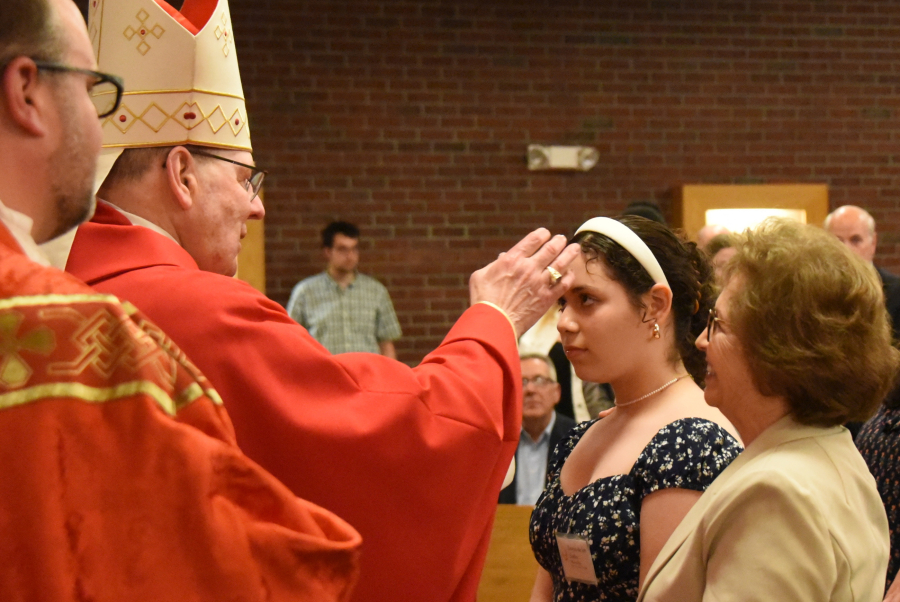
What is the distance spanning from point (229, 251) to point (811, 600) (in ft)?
3.36

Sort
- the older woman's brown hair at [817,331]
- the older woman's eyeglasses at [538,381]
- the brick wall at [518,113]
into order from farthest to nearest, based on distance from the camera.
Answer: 1. the brick wall at [518,113]
2. the older woman's eyeglasses at [538,381]
3. the older woman's brown hair at [817,331]

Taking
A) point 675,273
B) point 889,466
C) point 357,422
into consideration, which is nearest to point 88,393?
point 357,422

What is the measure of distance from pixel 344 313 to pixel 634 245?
13.5 feet

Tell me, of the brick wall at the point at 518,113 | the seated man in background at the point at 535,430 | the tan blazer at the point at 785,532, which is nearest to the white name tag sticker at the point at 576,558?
the tan blazer at the point at 785,532

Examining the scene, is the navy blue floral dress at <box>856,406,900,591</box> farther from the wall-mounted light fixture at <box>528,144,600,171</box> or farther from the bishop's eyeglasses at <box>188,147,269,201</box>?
the wall-mounted light fixture at <box>528,144,600,171</box>

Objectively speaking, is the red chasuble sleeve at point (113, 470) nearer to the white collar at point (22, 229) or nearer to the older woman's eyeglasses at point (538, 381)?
the white collar at point (22, 229)

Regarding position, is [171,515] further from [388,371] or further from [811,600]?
[811,600]

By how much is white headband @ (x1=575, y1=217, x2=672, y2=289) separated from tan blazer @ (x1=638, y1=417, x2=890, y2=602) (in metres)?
0.52

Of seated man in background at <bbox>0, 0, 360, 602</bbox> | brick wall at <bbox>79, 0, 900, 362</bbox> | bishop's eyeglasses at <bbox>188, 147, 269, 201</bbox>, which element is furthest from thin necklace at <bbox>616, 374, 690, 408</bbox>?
brick wall at <bbox>79, 0, 900, 362</bbox>

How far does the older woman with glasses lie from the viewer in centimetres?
130

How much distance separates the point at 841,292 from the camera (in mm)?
1423

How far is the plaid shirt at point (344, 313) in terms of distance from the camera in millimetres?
5844

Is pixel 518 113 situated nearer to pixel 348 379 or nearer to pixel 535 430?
pixel 535 430

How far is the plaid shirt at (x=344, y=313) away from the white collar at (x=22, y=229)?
498 centimetres
